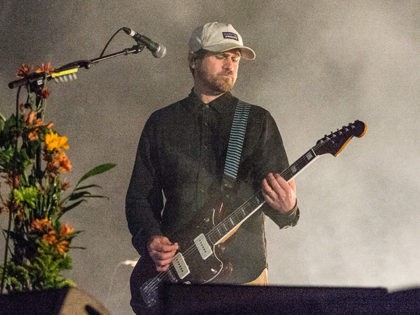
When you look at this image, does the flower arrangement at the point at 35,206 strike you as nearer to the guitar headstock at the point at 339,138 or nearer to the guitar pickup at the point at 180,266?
the guitar pickup at the point at 180,266

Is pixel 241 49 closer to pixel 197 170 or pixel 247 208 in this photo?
pixel 197 170

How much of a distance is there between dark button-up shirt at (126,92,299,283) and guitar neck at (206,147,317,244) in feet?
0.13

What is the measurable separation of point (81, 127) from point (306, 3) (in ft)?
4.62

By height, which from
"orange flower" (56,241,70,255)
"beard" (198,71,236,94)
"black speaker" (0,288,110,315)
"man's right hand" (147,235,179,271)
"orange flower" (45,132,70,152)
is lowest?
"black speaker" (0,288,110,315)

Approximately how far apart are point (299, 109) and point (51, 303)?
2.22 metres

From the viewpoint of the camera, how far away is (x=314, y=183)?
10.1 ft

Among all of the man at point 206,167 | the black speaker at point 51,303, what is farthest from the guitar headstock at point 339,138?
the black speaker at point 51,303

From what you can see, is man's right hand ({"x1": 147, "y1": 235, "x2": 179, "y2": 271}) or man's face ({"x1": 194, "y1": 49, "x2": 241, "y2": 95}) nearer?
man's right hand ({"x1": 147, "y1": 235, "x2": 179, "y2": 271})

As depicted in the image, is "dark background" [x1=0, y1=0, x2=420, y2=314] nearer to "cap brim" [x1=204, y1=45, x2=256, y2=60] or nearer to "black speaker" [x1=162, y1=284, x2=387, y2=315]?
"cap brim" [x1=204, y1=45, x2=256, y2=60]

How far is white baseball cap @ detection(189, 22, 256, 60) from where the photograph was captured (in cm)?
318

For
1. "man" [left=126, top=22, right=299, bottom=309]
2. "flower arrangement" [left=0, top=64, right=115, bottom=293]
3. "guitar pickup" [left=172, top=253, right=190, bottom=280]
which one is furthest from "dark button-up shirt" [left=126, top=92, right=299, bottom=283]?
"flower arrangement" [left=0, top=64, right=115, bottom=293]

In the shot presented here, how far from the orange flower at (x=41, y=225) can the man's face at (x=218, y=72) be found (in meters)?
1.46

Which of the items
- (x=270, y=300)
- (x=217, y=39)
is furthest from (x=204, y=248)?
(x=270, y=300)

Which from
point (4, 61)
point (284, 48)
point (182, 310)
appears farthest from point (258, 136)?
point (182, 310)
